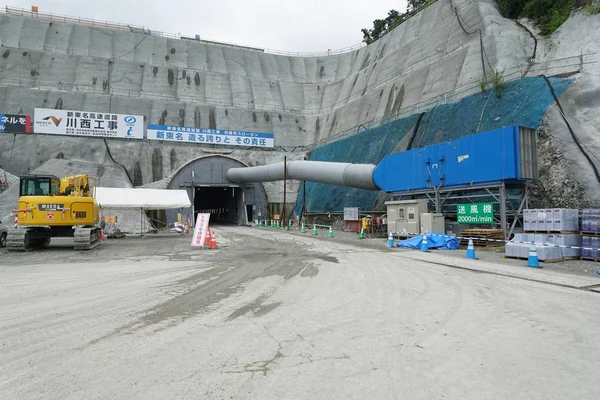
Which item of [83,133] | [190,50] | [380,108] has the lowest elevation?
[83,133]

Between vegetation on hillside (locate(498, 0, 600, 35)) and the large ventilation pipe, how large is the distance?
1723 centimetres

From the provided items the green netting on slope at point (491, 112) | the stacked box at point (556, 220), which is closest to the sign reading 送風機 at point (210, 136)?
the green netting on slope at point (491, 112)

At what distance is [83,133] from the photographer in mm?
40188

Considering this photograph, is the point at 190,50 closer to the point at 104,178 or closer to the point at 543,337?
the point at 104,178

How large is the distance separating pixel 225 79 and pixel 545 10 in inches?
1624

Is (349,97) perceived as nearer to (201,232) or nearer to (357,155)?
(357,155)

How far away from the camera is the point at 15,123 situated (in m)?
38.3

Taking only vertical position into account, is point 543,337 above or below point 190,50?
below

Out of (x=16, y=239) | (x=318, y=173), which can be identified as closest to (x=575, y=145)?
(x=318, y=173)

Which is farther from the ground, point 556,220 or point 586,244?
point 556,220

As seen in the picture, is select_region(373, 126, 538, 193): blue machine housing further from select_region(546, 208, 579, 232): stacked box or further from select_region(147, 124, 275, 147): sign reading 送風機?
select_region(147, 124, 275, 147): sign reading 送風機

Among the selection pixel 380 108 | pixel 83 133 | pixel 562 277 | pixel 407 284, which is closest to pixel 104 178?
pixel 83 133

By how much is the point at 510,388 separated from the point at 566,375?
32.7 inches

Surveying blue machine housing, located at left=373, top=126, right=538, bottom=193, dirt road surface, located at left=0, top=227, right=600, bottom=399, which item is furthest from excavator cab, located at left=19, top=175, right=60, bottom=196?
blue machine housing, located at left=373, top=126, right=538, bottom=193
